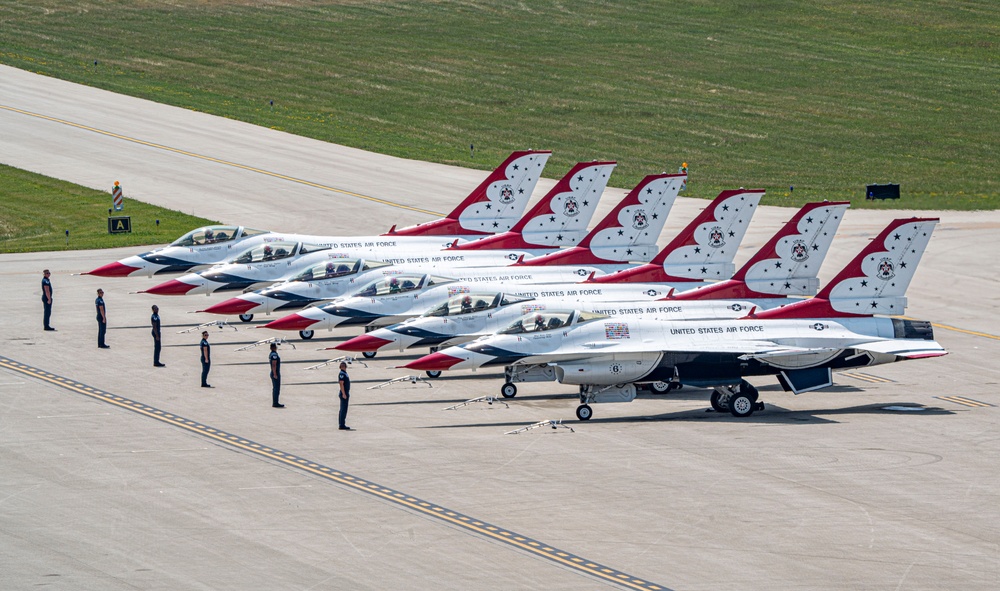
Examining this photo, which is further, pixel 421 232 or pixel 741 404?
pixel 421 232

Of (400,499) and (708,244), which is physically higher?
(708,244)

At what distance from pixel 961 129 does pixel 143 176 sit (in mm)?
48517

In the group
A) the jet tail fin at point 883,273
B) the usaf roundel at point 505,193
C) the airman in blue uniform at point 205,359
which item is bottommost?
the airman in blue uniform at point 205,359

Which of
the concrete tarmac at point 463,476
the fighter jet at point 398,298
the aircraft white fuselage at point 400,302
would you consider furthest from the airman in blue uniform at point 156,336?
the aircraft white fuselage at point 400,302

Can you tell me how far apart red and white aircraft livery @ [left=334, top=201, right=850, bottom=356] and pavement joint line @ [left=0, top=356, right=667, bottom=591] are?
18.1ft

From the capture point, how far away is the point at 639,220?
44.9 m

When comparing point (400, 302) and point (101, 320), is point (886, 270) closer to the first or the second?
point (400, 302)

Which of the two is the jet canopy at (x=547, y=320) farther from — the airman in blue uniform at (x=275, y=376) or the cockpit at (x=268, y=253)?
the cockpit at (x=268, y=253)

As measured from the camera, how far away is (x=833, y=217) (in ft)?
123

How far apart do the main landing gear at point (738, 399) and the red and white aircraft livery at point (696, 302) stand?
8.04ft

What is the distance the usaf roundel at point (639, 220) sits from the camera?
4481 centimetres

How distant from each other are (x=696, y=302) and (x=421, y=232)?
609 inches

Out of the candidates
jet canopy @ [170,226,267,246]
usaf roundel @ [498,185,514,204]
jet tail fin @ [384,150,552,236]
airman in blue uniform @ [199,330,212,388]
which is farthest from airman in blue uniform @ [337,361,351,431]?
Answer: usaf roundel @ [498,185,514,204]

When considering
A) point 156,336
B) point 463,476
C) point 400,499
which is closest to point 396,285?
point 156,336
